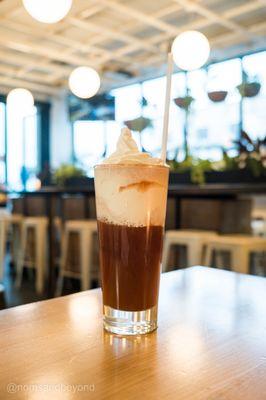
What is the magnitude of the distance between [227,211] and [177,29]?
353 cm

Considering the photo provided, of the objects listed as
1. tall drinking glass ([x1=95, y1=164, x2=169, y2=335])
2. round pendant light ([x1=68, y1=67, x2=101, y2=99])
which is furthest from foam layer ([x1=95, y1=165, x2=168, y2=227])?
round pendant light ([x1=68, y1=67, x2=101, y2=99])

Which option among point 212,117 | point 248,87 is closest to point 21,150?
point 212,117

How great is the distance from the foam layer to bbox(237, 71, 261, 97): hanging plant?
394 centimetres

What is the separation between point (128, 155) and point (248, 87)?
13.1 ft

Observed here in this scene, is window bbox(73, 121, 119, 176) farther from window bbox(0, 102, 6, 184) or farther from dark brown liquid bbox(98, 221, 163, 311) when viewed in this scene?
dark brown liquid bbox(98, 221, 163, 311)

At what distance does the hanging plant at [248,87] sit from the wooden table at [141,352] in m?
3.80

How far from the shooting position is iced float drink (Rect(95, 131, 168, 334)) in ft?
2.12

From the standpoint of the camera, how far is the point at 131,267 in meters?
0.65

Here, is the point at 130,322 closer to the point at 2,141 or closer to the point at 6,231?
the point at 6,231

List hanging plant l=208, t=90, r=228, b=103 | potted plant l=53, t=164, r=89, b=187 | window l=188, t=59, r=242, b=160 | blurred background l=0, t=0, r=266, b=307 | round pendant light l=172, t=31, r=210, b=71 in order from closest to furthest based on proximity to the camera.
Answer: blurred background l=0, t=0, r=266, b=307 → round pendant light l=172, t=31, r=210, b=71 → hanging plant l=208, t=90, r=228, b=103 → potted plant l=53, t=164, r=89, b=187 → window l=188, t=59, r=242, b=160

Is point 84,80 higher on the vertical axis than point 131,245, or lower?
higher

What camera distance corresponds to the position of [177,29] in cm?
596

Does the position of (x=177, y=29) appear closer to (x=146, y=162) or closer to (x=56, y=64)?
(x=56, y=64)

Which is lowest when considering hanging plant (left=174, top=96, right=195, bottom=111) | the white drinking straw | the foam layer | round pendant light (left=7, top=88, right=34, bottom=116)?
the foam layer
